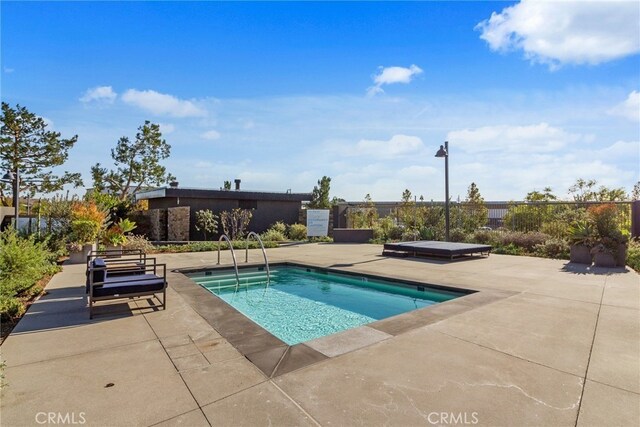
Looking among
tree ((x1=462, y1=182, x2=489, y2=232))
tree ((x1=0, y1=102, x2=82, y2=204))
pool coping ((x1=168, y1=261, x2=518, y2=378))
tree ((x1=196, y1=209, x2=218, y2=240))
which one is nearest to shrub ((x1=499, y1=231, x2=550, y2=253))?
tree ((x1=462, y1=182, x2=489, y2=232))

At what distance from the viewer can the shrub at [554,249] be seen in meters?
10.2

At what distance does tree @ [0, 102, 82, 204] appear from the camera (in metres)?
20.8

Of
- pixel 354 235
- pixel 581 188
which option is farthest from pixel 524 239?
pixel 581 188

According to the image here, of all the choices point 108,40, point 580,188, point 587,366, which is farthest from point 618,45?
point 580,188

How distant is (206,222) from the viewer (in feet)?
57.9

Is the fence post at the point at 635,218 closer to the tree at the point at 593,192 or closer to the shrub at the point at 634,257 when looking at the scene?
the shrub at the point at 634,257

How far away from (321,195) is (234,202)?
224 inches

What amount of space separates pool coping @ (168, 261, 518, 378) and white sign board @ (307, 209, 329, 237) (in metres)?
11.5

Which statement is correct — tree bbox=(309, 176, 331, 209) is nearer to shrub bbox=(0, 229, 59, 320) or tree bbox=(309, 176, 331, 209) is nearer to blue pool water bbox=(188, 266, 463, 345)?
blue pool water bbox=(188, 266, 463, 345)

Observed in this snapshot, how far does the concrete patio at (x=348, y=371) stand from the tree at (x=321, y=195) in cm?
1615

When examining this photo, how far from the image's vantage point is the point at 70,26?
7.50m

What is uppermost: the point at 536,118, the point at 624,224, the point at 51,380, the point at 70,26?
the point at 70,26

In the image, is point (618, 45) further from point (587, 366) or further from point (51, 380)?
point (51, 380)

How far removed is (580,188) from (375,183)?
10.3 m
